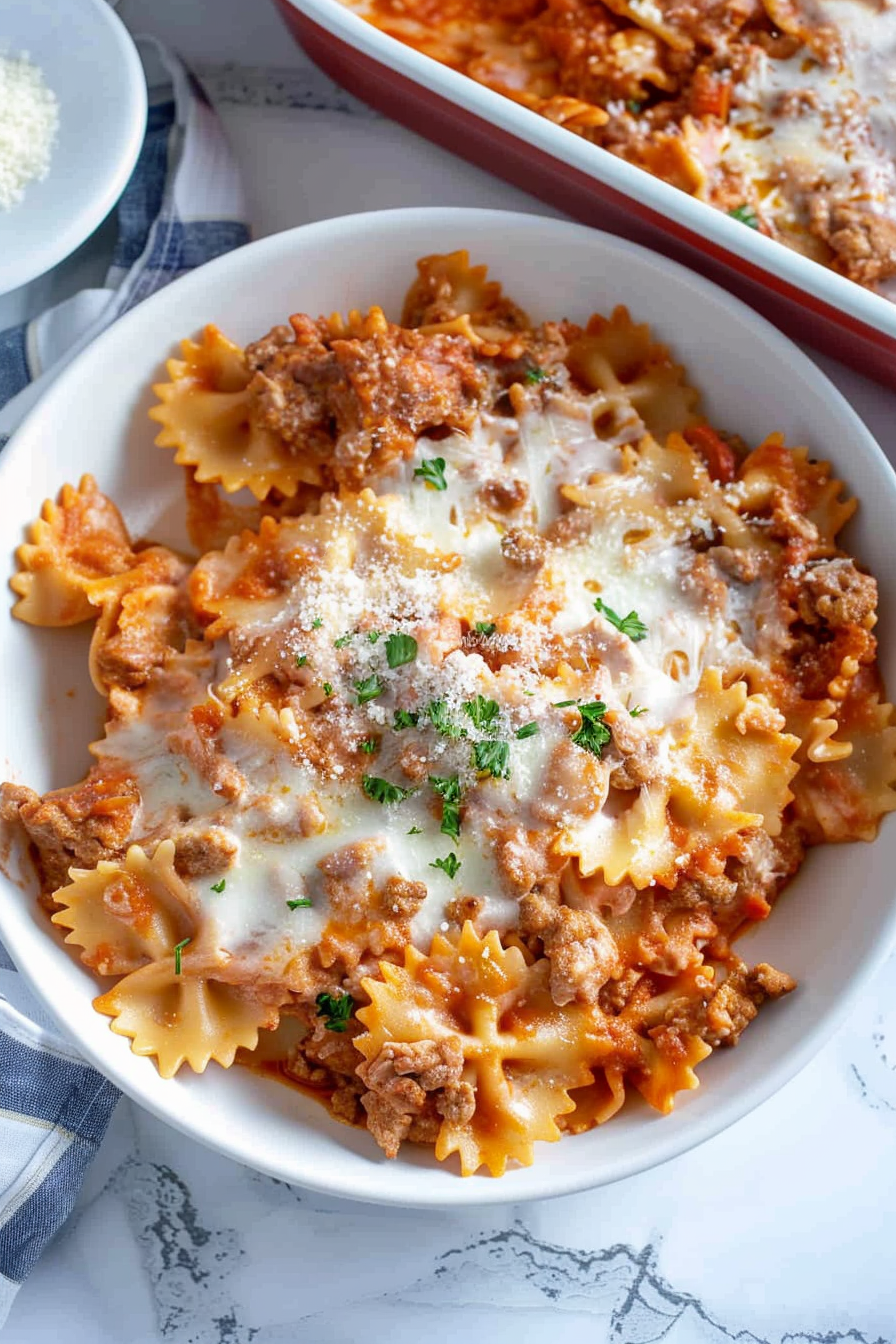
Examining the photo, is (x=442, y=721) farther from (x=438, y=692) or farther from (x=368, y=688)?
(x=368, y=688)

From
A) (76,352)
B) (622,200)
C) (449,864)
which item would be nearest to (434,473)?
(622,200)

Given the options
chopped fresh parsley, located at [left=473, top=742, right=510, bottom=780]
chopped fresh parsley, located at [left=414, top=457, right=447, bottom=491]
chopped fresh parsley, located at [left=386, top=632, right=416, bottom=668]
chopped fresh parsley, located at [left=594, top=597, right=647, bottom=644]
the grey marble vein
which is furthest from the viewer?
the grey marble vein

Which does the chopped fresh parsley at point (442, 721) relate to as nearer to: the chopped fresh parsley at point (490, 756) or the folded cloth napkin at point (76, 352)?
the chopped fresh parsley at point (490, 756)

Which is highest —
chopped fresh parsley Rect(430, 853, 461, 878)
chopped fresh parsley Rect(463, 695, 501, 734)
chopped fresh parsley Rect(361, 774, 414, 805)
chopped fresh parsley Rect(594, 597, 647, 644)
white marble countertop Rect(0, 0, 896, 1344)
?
chopped fresh parsley Rect(594, 597, 647, 644)

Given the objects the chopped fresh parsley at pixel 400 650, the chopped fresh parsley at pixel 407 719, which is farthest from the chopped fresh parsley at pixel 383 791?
the chopped fresh parsley at pixel 400 650

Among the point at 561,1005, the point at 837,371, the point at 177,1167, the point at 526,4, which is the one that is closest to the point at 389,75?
the point at 526,4

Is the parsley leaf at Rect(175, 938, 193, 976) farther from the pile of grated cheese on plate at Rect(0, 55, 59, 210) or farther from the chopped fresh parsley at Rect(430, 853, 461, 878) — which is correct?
the pile of grated cheese on plate at Rect(0, 55, 59, 210)

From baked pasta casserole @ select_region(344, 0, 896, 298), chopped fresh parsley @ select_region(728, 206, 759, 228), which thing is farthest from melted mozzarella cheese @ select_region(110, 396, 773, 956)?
baked pasta casserole @ select_region(344, 0, 896, 298)
